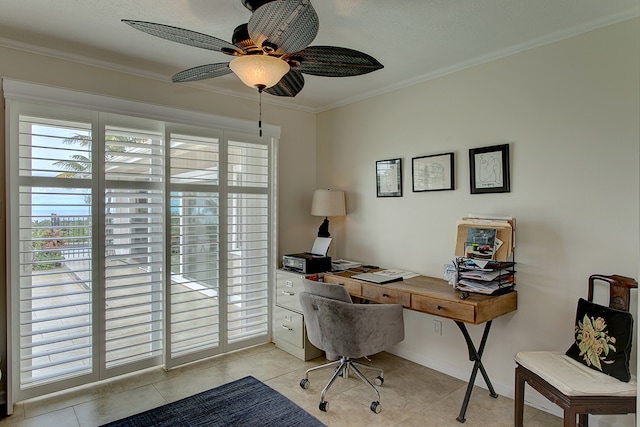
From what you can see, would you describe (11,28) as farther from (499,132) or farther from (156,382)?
(499,132)

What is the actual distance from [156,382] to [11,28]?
261 centimetres

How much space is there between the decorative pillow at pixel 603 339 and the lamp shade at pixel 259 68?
2.11 m

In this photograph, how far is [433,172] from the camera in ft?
10.2

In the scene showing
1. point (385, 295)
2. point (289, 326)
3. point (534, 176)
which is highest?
point (534, 176)

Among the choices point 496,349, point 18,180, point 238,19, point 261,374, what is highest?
point 238,19

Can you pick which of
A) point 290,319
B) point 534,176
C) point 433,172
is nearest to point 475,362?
point 534,176

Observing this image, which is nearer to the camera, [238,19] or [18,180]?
[238,19]

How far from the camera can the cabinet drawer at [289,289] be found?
11.2ft

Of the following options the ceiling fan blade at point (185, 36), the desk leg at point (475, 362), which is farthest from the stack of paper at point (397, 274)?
the ceiling fan blade at point (185, 36)

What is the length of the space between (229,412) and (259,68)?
217cm

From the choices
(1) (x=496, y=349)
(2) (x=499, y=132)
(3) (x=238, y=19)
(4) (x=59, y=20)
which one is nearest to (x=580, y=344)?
(1) (x=496, y=349)

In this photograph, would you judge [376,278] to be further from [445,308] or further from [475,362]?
[475,362]

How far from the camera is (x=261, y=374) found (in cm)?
308

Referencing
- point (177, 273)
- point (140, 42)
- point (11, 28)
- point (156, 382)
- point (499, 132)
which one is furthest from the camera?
point (177, 273)
